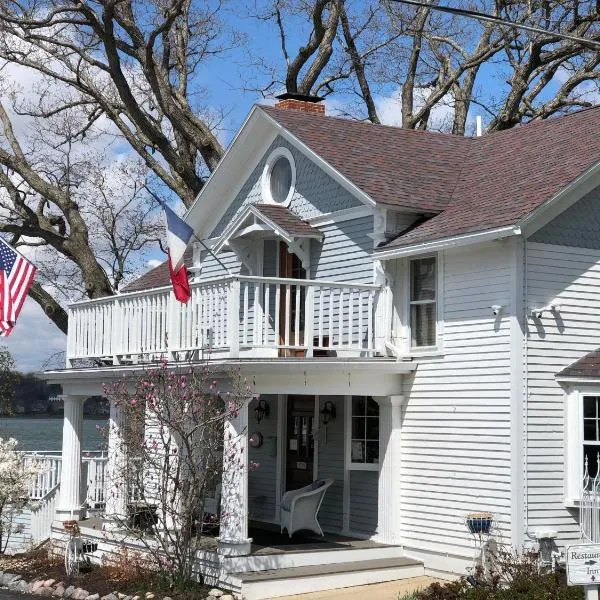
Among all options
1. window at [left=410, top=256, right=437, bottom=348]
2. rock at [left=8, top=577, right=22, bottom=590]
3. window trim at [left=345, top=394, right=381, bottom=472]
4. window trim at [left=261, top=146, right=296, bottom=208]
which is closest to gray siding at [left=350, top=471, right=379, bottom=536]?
window trim at [left=345, top=394, right=381, bottom=472]

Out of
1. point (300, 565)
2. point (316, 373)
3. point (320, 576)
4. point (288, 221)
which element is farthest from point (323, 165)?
point (320, 576)

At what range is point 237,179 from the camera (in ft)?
70.0

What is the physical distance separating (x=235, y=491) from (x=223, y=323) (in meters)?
2.80

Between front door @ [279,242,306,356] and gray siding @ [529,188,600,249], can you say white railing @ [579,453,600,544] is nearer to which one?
gray siding @ [529,188,600,249]

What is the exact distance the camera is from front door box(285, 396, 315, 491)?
19.4 metres

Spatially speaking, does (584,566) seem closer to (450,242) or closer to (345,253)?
(450,242)

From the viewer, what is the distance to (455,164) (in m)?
20.0

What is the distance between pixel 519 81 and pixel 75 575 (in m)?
20.0

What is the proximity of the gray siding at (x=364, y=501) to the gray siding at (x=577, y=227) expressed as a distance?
4.70 meters

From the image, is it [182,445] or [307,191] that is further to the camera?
[307,191]

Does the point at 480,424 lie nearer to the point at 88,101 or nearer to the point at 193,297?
the point at 193,297

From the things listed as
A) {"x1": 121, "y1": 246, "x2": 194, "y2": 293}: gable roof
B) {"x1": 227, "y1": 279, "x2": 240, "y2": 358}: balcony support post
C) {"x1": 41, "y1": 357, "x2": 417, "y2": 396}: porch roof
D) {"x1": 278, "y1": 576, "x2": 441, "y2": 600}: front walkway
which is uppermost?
{"x1": 121, "y1": 246, "x2": 194, "y2": 293}: gable roof

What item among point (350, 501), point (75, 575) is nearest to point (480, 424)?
point (350, 501)

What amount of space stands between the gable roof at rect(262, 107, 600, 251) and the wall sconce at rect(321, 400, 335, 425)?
3064 mm
